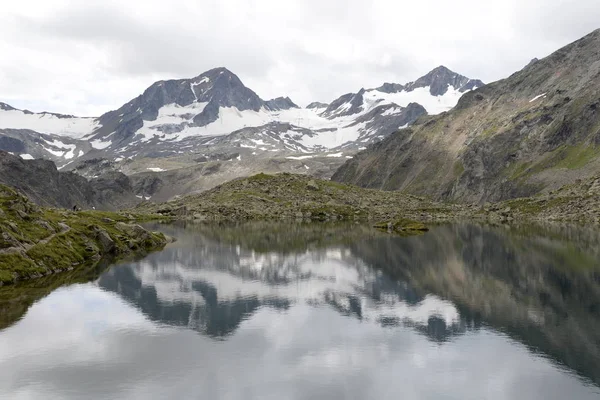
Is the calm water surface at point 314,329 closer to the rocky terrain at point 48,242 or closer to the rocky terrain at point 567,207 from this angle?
the rocky terrain at point 48,242

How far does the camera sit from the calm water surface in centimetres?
3719

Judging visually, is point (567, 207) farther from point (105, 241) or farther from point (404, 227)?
point (105, 241)

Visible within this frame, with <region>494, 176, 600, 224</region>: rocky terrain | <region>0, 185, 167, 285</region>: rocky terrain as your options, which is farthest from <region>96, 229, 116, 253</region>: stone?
<region>494, 176, 600, 224</region>: rocky terrain

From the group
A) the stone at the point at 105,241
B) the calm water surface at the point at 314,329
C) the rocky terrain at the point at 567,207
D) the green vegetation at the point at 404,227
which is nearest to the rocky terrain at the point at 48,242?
the stone at the point at 105,241

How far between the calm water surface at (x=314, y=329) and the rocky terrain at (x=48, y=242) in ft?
13.3

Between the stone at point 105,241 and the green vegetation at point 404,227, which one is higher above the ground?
the stone at point 105,241

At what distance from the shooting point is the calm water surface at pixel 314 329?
3719 centimetres

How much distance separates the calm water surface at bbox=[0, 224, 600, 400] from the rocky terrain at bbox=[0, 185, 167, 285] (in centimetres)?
407

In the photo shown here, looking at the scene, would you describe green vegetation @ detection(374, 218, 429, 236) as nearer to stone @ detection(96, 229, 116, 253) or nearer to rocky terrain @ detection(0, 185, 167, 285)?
rocky terrain @ detection(0, 185, 167, 285)

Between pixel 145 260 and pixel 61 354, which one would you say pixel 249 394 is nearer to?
pixel 61 354

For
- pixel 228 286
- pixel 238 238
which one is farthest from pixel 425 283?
pixel 238 238

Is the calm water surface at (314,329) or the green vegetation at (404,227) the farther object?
the green vegetation at (404,227)

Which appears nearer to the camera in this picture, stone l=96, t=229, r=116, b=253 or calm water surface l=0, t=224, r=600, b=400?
calm water surface l=0, t=224, r=600, b=400

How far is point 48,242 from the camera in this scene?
8681cm
